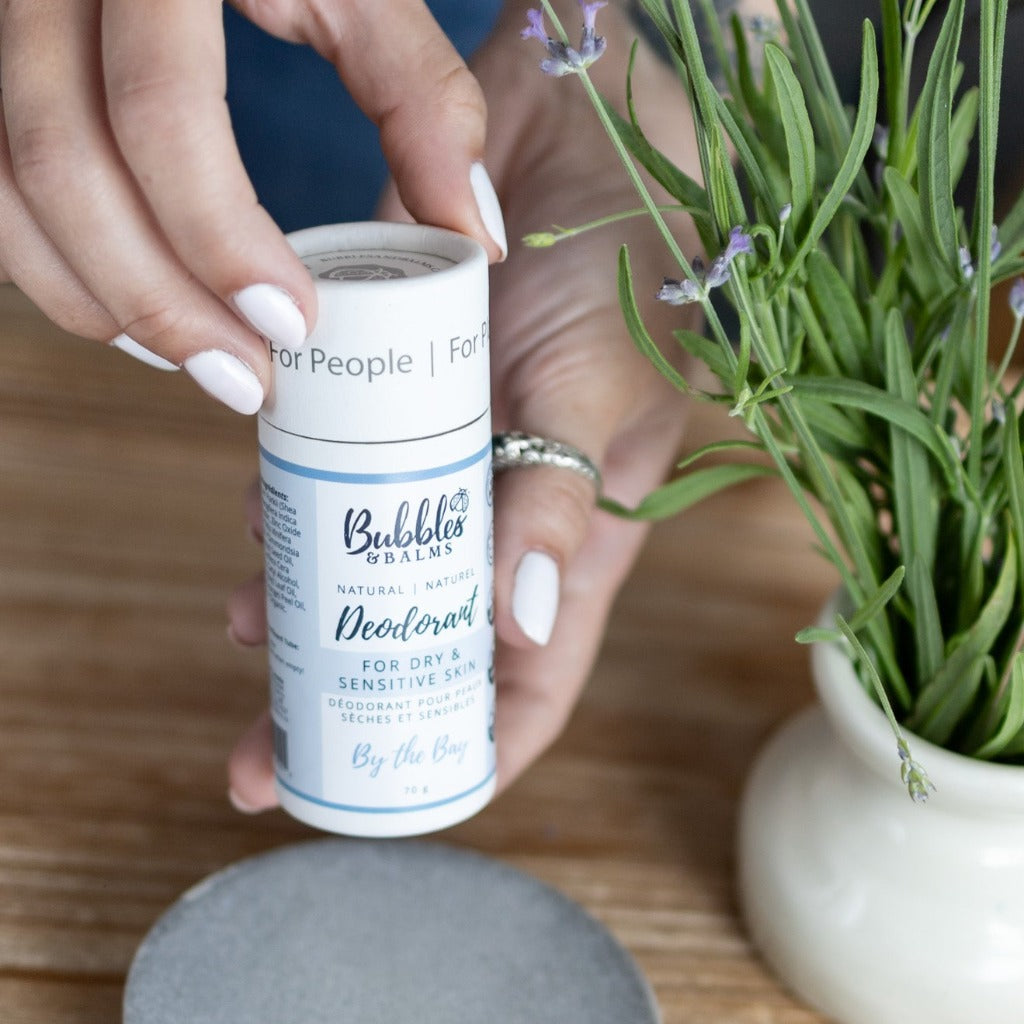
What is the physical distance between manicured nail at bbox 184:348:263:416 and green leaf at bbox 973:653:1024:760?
0.95 feet

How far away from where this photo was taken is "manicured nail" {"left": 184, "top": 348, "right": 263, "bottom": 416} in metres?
0.46

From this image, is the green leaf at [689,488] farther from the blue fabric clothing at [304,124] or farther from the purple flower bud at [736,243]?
the blue fabric clothing at [304,124]

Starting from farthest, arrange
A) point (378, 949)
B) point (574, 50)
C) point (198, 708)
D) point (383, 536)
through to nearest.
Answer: point (198, 708)
point (378, 949)
point (383, 536)
point (574, 50)

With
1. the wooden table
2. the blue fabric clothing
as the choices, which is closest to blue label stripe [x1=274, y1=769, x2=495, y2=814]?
the wooden table

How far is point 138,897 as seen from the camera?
609 millimetres

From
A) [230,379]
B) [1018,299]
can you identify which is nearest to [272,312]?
[230,379]

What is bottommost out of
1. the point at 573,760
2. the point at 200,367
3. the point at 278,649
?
the point at 573,760

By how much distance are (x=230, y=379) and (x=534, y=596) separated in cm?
18

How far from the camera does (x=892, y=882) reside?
539mm

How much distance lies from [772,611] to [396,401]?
0.44 meters

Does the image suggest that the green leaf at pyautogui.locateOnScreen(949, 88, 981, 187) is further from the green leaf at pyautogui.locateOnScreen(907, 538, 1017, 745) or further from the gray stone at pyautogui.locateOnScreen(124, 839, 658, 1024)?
the gray stone at pyautogui.locateOnScreen(124, 839, 658, 1024)

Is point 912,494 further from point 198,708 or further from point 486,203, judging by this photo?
point 198,708

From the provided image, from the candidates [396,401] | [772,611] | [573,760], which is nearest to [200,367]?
[396,401]

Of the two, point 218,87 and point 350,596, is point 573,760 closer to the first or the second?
point 350,596
